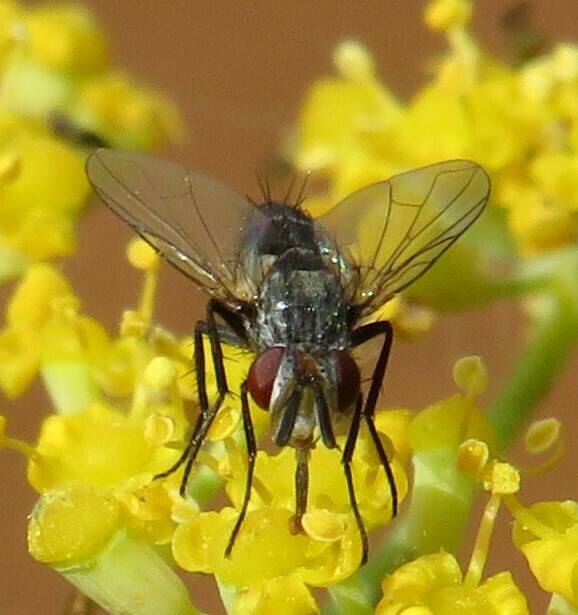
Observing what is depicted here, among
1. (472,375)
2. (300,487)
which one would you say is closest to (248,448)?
(300,487)

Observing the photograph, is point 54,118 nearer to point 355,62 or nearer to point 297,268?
point 355,62

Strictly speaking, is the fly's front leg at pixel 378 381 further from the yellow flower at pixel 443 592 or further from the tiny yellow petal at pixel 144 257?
the tiny yellow petal at pixel 144 257

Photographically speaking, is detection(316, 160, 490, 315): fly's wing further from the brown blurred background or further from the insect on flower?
the brown blurred background

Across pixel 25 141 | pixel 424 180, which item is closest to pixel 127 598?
pixel 424 180

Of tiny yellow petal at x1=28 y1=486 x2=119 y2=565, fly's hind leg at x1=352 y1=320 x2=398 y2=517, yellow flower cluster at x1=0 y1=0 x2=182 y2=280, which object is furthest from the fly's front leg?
yellow flower cluster at x1=0 y1=0 x2=182 y2=280

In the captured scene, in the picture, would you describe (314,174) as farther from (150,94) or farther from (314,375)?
(314,375)

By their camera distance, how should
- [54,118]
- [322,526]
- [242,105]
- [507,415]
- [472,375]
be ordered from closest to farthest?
1. [322,526]
2. [472,375]
3. [507,415]
4. [54,118]
5. [242,105]
